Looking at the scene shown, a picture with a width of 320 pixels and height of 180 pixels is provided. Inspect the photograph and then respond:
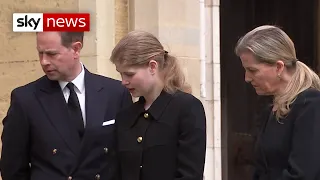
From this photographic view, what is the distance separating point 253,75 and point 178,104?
0.38 meters

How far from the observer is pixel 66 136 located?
10.9 ft

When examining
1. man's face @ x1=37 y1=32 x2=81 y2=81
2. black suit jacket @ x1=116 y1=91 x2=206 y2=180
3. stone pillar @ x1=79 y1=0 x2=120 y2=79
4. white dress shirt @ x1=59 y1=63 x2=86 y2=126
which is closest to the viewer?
black suit jacket @ x1=116 y1=91 x2=206 y2=180

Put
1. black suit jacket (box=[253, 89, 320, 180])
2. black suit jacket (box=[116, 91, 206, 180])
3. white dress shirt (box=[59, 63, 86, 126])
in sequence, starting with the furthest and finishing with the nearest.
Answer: white dress shirt (box=[59, 63, 86, 126]) → black suit jacket (box=[116, 91, 206, 180]) → black suit jacket (box=[253, 89, 320, 180])

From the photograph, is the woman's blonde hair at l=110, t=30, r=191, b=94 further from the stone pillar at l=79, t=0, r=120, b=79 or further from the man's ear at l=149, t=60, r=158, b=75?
the stone pillar at l=79, t=0, r=120, b=79

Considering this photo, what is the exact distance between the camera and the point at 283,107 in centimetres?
279

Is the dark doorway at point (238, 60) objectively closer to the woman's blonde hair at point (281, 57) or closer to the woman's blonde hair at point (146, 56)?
the woman's blonde hair at point (146, 56)

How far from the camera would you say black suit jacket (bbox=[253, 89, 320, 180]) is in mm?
2650

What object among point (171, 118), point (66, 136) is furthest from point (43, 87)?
point (171, 118)

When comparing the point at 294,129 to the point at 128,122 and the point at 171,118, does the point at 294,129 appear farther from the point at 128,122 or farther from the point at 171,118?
the point at 128,122

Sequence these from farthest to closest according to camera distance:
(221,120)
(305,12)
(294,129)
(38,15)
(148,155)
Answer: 1. (305,12)
2. (221,120)
3. (38,15)
4. (148,155)
5. (294,129)

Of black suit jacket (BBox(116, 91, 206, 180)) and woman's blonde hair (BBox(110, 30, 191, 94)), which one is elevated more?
woman's blonde hair (BBox(110, 30, 191, 94))

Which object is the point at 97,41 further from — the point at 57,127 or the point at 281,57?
the point at 281,57

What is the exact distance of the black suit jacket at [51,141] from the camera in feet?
10.8

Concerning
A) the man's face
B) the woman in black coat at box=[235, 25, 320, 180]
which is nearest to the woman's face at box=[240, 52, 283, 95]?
the woman in black coat at box=[235, 25, 320, 180]
